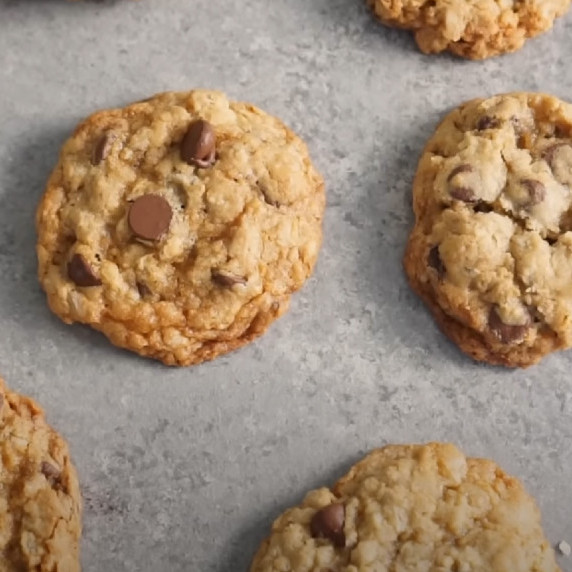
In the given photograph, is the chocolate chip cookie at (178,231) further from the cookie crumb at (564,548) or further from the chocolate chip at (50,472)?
the cookie crumb at (564,548)

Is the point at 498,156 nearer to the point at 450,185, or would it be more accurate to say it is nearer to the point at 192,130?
the point at 450,185

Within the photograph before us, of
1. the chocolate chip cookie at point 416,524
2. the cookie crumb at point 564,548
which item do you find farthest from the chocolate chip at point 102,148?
the cookie crumb at point 564,548

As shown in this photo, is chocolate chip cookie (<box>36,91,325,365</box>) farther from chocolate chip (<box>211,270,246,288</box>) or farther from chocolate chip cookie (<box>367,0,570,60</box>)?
chocolate chip cookie (<box>367,0,570,60</box>)

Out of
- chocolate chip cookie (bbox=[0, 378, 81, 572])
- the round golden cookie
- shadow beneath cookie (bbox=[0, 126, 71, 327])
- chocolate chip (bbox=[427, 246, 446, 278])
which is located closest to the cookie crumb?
the round golden cookie

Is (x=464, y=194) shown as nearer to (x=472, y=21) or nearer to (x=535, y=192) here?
(x=535, y=192)

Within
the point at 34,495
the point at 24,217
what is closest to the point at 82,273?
the point at 24,217
